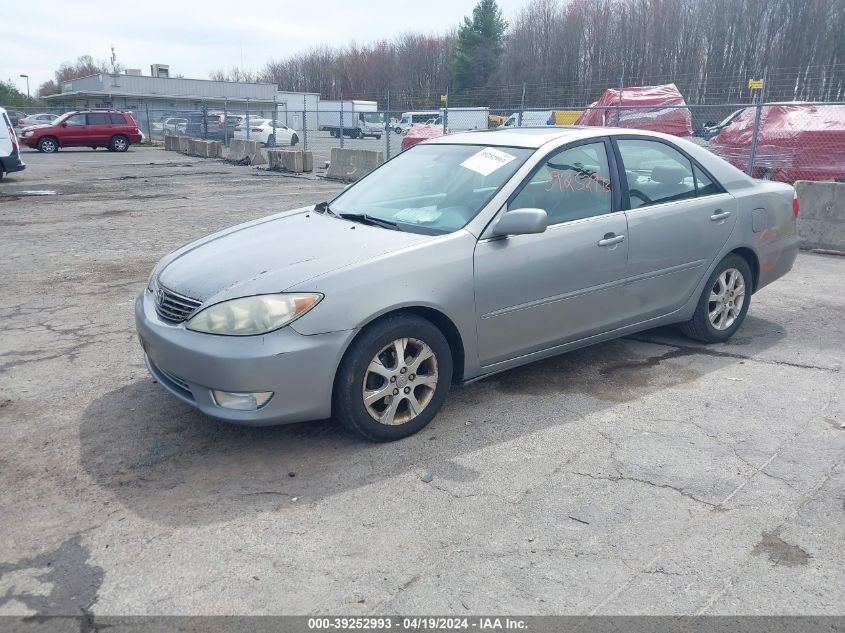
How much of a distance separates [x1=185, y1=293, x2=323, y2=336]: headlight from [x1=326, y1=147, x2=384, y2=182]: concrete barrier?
15.0m

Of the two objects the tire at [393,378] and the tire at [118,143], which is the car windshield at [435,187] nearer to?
the tire at [393,378]

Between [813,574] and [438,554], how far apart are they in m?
1.42

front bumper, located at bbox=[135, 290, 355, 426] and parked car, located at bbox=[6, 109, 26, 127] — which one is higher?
parked car, located at bbox=[6, 109, 26, 127]

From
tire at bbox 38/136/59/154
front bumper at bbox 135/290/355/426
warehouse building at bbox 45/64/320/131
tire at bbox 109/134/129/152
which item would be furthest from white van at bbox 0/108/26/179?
warehouse building at bbox 45/64/320/131

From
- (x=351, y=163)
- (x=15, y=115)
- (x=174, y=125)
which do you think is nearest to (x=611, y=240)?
(x=351, y=163)

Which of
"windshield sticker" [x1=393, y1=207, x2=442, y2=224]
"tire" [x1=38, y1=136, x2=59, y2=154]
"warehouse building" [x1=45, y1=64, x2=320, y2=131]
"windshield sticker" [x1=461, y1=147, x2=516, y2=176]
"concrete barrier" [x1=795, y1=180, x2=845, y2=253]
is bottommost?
"tire" [x1=38, y1=136, x2=59, y2=154]

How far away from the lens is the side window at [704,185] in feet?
17.0

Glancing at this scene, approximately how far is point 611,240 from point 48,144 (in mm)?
31747

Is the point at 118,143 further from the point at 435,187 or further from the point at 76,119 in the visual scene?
the point at 435,187

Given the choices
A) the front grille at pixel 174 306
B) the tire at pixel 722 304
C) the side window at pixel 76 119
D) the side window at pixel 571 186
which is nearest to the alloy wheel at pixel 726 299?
the tire at pixel 722 304

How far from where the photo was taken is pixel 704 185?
206 inches

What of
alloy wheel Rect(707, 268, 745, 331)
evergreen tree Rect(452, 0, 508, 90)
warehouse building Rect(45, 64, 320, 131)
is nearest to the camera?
alloy wheel Rect(707, 268, 745, 331)

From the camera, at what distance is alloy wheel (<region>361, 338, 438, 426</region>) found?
3709mm

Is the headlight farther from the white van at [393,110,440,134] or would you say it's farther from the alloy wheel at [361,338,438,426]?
the white van at [393,110,440,134]
